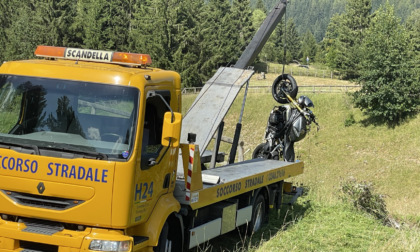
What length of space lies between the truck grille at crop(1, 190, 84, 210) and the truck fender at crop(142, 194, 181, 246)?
966mm

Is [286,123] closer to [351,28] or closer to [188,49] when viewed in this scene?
[188,49]

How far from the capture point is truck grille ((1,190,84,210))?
650 cm

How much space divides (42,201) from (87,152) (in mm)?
743

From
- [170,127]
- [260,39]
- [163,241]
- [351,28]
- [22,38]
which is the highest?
[351,28]

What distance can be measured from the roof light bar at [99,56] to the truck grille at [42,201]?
1.97 meters

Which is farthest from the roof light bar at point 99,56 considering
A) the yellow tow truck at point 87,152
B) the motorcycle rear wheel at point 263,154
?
the motorcycle rear wheel at point 263,154

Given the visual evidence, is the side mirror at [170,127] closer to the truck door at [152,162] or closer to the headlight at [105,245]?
the truck door at [152,162]

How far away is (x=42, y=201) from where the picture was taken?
6535 millimetres

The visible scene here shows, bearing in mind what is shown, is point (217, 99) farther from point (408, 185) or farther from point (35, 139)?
point (408, 185)

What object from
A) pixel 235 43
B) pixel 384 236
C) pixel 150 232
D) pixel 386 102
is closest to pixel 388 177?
pixel 386 102

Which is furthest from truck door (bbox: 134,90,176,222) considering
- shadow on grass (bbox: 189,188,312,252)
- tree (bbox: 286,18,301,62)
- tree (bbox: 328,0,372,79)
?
tree (bbox: 286,18,301,62)

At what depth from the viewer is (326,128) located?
47656mm

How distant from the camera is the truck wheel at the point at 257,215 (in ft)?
35.4

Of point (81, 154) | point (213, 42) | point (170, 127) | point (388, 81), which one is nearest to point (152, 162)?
point (170, 127)
